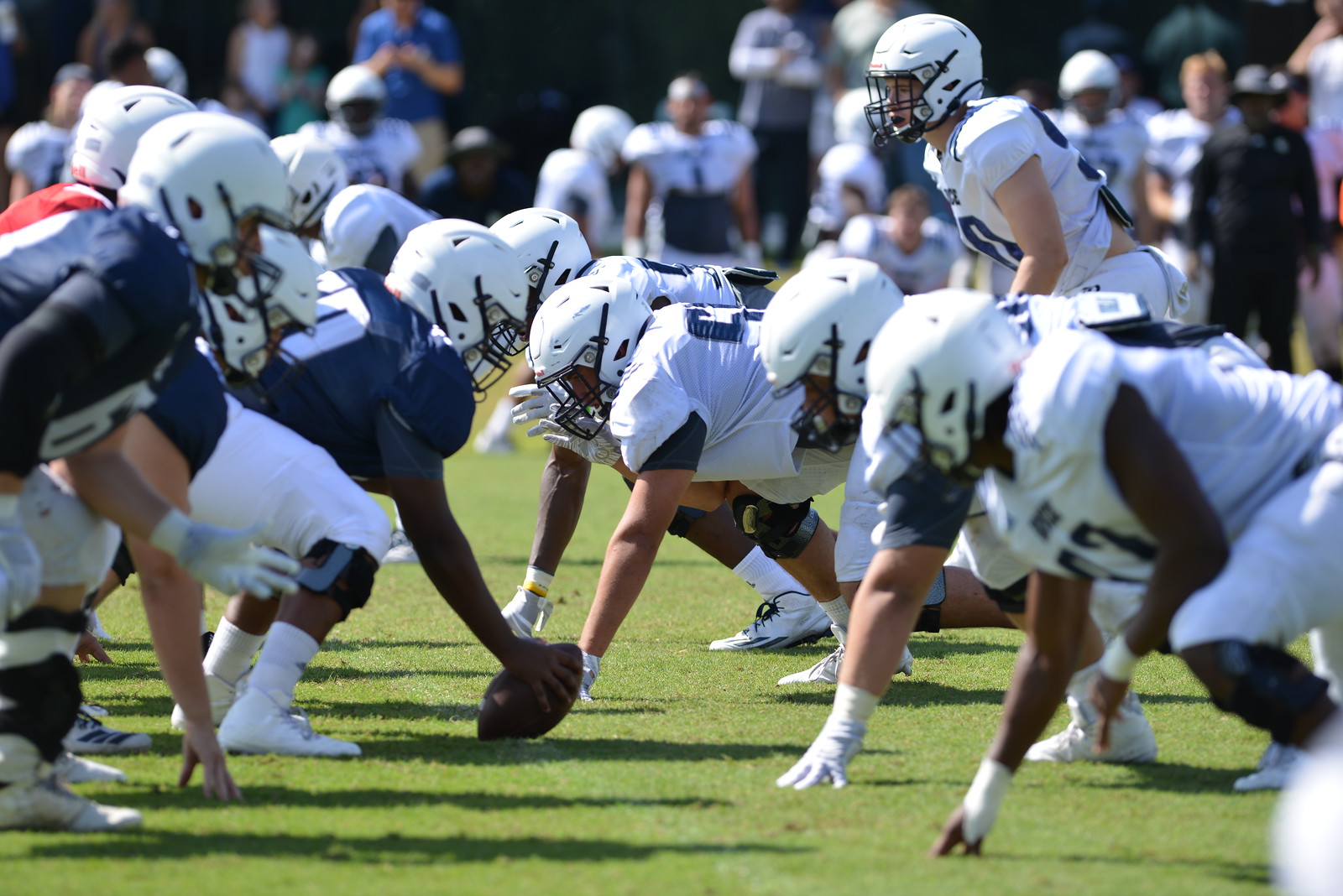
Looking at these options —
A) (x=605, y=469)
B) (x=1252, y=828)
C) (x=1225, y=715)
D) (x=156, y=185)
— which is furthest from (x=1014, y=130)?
(x=605, y=469)

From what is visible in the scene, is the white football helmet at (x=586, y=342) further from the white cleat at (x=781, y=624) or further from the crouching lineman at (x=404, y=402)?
the white cleat at (x=781, y=624)

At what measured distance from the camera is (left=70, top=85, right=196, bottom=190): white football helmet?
5066mm

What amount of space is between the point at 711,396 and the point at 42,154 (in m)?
8.31

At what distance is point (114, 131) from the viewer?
507 cm

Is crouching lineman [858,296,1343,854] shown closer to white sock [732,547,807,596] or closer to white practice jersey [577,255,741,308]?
white practice jersey [577,255,741,308]

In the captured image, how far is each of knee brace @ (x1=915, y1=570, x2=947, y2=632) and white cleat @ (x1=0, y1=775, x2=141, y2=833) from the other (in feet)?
8.78

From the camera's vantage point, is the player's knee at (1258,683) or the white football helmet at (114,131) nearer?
the player's knee at (1258,683)

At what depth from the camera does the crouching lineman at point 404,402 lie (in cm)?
453

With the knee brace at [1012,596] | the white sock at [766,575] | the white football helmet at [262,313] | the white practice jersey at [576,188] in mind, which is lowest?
the white practice jersey at [576,188]

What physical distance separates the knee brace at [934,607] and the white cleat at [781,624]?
0.74 meters

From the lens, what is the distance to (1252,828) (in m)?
3.85

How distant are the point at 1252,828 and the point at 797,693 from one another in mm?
1861

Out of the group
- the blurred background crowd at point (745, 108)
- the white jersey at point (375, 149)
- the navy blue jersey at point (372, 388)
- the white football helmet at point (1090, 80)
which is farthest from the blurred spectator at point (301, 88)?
the navy blue jersey at point (372, 388)

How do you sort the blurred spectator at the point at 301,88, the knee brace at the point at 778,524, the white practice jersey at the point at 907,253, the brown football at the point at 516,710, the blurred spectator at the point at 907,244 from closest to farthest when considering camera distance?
the brown football at the point at 516,710 → the knee brace at the point at 778,524 → the blurred spectator at the point at 907,244 → the white practice jersey at the point at 907,253 → the blurred spectator at the point at 301,88
